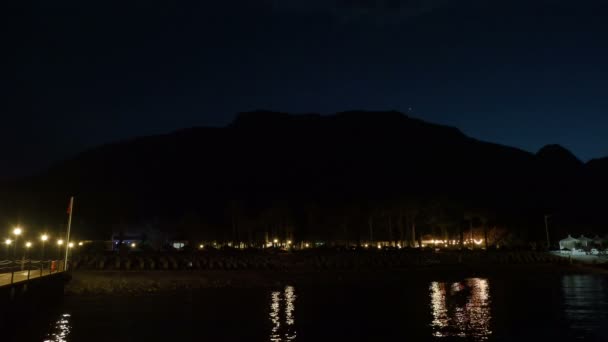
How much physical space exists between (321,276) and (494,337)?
3213 centimetres

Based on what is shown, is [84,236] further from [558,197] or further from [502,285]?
[558,197]

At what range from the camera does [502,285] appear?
4512cm

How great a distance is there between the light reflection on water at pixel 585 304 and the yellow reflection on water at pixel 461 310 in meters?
4.39

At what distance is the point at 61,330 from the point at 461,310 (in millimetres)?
22037

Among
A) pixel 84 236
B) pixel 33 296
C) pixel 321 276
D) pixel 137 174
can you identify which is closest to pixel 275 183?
pixel 137 174

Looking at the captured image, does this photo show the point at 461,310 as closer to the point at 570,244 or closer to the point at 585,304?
the point at 585,304

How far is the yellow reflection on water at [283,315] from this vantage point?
73.2 ft

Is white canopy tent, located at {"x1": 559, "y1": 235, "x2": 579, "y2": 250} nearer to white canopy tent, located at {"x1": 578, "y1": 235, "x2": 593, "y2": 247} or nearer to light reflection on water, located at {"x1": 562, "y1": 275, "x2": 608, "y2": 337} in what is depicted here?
white canopy tent, located at {"x1": 578, "y1": 235, "x2": 593, "y2": 247}

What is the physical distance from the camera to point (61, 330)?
76.7 feet

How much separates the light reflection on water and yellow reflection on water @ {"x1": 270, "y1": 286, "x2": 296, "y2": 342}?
43.8 feet

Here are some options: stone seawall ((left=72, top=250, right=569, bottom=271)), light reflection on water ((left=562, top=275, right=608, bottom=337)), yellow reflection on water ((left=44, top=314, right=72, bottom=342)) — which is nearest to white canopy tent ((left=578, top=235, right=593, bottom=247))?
stone seawall ((left=72, top=250, right=569, bottom=271))

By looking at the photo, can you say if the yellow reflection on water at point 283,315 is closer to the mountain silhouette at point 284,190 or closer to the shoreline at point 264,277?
the shoreline at point 264,277

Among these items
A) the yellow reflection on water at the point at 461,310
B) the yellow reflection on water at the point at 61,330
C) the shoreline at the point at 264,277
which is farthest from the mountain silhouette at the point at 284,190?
the yellow reflection on water at the point at 61,330

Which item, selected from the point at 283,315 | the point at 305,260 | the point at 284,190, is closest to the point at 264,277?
the point at 305,260
